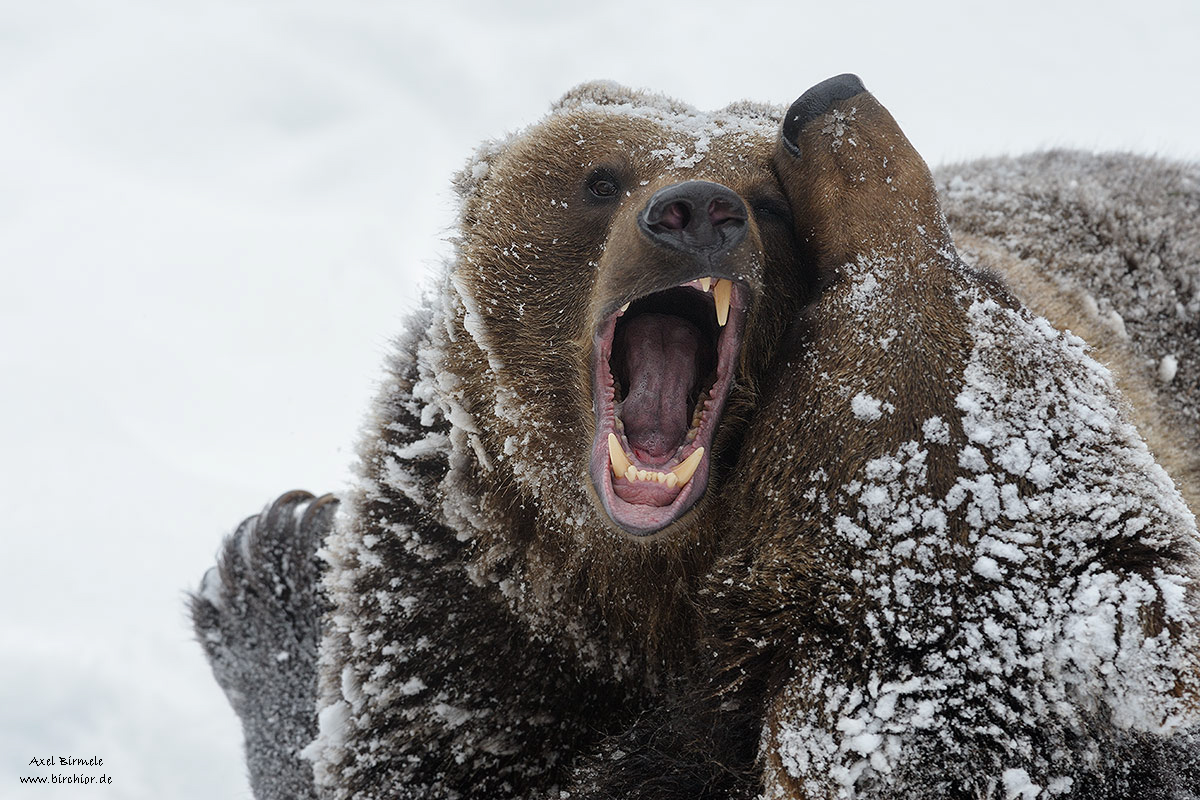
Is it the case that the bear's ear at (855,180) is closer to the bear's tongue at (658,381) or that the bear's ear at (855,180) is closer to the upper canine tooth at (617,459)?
the bear's tongue at (658,381)

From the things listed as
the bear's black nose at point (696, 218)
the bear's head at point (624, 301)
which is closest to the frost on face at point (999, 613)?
the bear's head at point (624, 301)

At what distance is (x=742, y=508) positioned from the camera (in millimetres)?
2223

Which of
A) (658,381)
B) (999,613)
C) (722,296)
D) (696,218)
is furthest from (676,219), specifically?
(999,613)

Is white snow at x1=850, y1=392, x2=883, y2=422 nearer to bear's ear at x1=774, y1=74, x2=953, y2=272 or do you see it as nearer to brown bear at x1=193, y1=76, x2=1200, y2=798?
brown bear at x1=193, y1=76, x2=1200, y2=798

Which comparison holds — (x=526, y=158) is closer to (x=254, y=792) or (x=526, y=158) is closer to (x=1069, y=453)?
(x=1069, y=453)

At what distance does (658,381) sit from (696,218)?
0.44 m

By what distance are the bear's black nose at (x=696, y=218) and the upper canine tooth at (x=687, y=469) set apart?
1.41 ft

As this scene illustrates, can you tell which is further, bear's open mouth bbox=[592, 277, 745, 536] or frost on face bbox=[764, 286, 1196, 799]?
bear's open mouth bbox=[592, 277, 745, 536]

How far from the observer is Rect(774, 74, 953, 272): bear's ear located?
2221mm

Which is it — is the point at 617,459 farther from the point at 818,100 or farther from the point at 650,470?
the point at 818,100

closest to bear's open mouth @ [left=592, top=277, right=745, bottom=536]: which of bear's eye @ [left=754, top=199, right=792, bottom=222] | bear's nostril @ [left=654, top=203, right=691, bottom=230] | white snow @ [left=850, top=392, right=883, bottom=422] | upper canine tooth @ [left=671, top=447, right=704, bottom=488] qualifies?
upper canine tooth @ [left=671, top=447, right=704, bottom=488]

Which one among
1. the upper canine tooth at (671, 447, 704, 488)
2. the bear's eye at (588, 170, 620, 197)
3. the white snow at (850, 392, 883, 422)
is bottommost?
the white snow at (850, 392, 883, 422)

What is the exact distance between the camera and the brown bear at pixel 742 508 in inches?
73.7

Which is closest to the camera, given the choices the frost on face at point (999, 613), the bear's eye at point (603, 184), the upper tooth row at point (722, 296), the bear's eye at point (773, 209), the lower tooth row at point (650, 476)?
the frost on face at point (999, 613)
